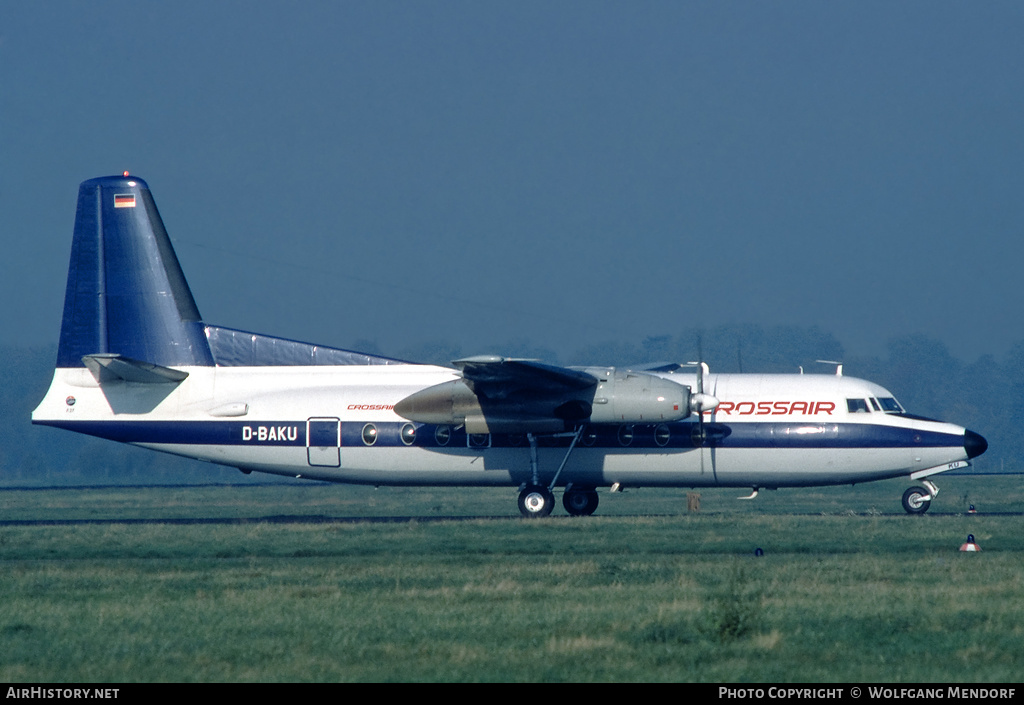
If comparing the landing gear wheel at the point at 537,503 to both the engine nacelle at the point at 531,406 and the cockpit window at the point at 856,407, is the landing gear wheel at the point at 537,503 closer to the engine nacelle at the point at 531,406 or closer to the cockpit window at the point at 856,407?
the engine nacelle at the point at 531,406

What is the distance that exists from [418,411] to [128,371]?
720 cm

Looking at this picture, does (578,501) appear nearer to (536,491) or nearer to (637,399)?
(536,491)

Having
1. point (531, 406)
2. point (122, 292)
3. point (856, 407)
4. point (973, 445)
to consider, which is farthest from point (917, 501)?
point (122, 292)

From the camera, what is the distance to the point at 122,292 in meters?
29.1

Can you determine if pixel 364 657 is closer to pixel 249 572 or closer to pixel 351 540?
pixel 249 572

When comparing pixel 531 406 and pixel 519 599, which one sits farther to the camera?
pixel 531 406

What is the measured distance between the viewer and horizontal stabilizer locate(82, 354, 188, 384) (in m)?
27.5

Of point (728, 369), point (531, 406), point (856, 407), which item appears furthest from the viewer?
point (728, 369)

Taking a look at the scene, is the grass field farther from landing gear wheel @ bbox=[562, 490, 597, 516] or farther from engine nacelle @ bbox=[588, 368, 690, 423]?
engine nacelle @ bbox=[588, 368, 690, 423]

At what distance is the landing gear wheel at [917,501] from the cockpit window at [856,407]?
2.61m

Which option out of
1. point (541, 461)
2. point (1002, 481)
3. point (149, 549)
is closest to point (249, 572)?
point (149, 549)

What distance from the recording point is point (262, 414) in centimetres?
2827

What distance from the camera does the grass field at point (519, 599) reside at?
11484mm

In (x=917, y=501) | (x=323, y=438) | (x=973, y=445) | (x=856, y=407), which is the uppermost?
(x=856, y=407)
